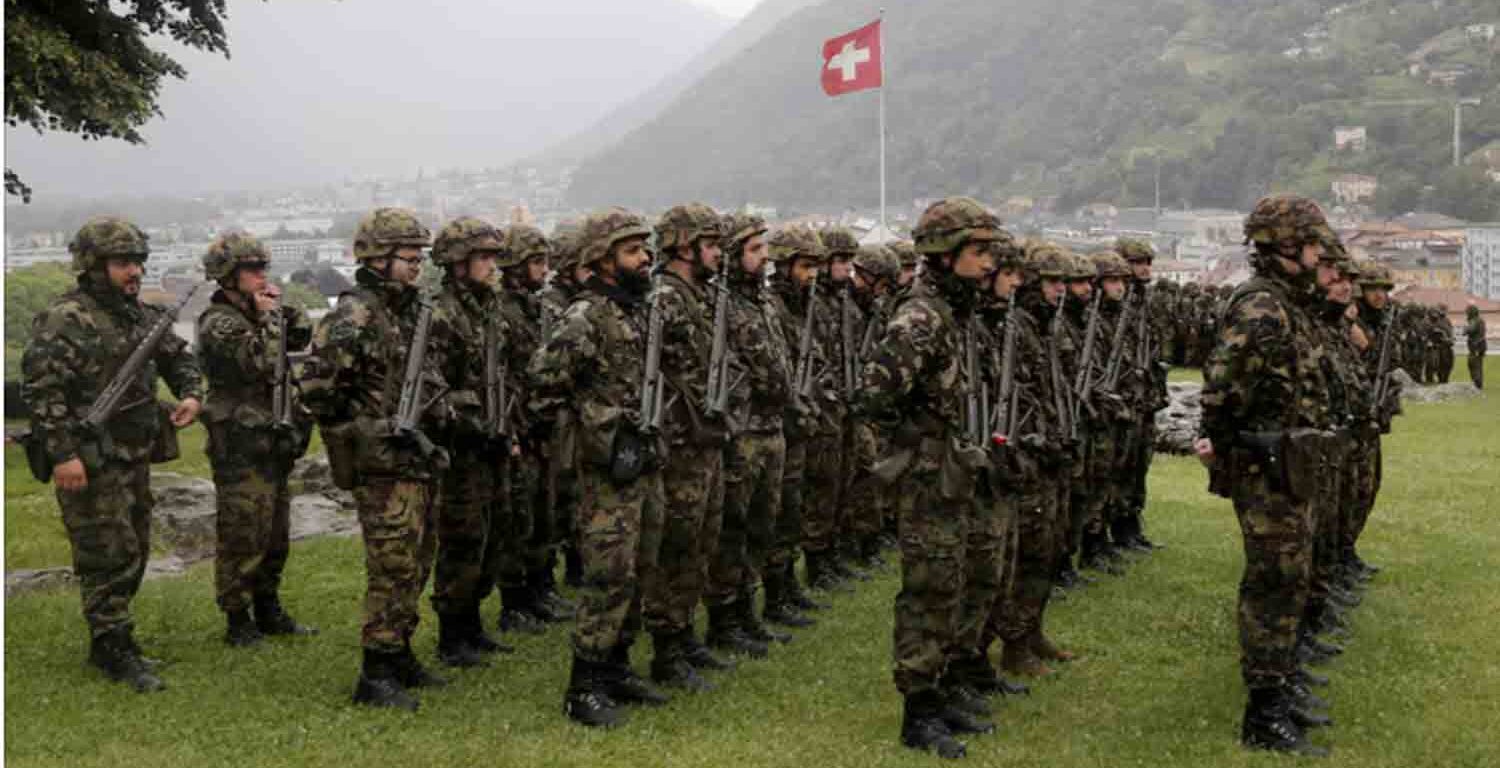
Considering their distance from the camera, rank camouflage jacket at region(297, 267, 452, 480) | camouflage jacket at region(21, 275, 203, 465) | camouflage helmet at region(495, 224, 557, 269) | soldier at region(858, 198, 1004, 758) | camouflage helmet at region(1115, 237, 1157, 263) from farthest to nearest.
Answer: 1. camouflage helmet at region(1115, 237, 1157, 263)
2. camouflage helmet at region(495, 224, 557, 269)
3. camouflage jacket at region(21, 275, 203, 465)
4. camouflage jacket at region(297, 267, 452, 480)
5. soldier at region(858, 198, 1004, 758)

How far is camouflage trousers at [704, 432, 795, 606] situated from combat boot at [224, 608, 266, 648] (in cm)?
296

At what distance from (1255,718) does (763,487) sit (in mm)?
3248

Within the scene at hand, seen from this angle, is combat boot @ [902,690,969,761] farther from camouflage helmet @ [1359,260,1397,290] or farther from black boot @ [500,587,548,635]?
camouflage helmet @ [1359,260,1397,290]

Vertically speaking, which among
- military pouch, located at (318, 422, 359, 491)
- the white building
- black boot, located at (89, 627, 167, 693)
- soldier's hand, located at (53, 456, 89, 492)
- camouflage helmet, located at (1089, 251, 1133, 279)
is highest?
camouflage helmet, located at (1089, 251, 1133, 279)

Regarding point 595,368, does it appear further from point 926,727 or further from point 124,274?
point 124,274

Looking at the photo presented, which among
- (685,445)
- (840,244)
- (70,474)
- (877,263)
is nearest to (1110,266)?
(877,263)

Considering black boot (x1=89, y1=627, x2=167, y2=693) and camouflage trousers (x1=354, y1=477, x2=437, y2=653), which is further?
black boot (x1=89, y1=627, x2=167, y2=693)

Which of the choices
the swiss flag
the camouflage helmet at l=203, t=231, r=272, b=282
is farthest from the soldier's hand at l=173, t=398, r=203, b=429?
the swiss flag

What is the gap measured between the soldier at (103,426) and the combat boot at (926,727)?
4.25 meters

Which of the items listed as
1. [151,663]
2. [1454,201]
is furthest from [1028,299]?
[1454,201]

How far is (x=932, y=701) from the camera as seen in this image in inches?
272

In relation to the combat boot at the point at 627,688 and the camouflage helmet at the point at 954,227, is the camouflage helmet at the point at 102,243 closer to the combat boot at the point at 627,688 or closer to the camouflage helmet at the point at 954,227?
the combat boot at the point at 627,688

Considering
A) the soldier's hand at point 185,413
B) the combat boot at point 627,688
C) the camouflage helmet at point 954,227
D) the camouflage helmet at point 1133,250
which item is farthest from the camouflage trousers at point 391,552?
the camouflage helmet at point 1133,250

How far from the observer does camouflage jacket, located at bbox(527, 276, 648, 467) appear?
7168mm
